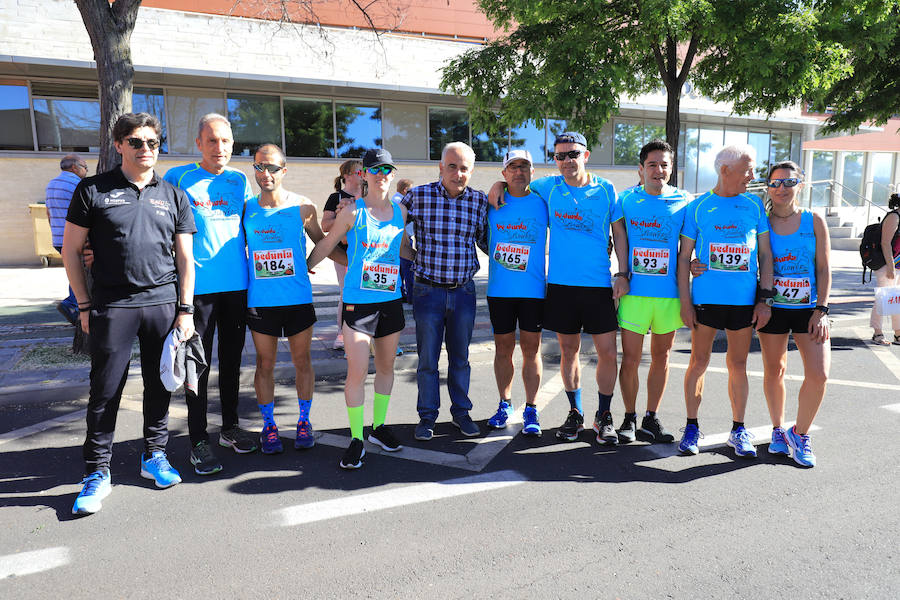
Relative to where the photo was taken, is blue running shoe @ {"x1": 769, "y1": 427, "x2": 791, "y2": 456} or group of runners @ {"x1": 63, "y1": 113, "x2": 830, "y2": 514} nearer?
group of runners @ {"x1": 63, "y1": 113, "x2": 830, "y2": 514}

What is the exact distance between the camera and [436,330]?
421 centimetres

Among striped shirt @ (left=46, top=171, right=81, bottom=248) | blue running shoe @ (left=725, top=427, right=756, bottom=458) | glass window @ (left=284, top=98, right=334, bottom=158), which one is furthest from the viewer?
glass window @ (left=284, top=98, right=334, bottom=158)

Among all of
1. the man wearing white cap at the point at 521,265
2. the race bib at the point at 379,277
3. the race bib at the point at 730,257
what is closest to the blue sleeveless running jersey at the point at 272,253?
the race bib at the point at 379,277

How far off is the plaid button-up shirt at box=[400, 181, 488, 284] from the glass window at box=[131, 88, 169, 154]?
12.4 m

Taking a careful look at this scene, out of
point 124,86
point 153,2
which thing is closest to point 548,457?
point 124,86

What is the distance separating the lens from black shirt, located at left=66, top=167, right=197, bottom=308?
3.15 m

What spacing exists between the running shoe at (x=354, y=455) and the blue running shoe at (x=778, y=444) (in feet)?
8.89

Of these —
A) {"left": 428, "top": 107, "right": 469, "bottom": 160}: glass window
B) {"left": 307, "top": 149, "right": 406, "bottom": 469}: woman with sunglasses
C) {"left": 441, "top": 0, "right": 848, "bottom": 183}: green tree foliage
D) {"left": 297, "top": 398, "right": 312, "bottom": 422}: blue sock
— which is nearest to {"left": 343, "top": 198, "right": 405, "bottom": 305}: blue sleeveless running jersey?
{"left": 307, "top": 149, "right": 406, "bottom": 469}: woman with sunglasses

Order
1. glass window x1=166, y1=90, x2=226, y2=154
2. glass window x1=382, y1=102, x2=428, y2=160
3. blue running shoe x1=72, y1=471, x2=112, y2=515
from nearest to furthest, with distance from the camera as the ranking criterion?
blue running shoe x1=72, y1=471, x2=112, y2=515
glass window x1=166, y1=90, x2=226, y2=154
glass window x1=382, y1=102, x2=428, y2=160

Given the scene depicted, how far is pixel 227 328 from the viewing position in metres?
3.79

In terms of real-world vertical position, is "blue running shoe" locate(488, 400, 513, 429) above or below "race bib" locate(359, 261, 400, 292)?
below

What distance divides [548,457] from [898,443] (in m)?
2.49

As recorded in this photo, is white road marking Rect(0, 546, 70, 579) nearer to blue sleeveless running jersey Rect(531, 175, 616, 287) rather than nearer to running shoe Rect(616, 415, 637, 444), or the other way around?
blue sleeveless running jersey Rect(531, 175, 616, 287)

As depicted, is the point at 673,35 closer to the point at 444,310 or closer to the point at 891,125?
the point at 444,310
